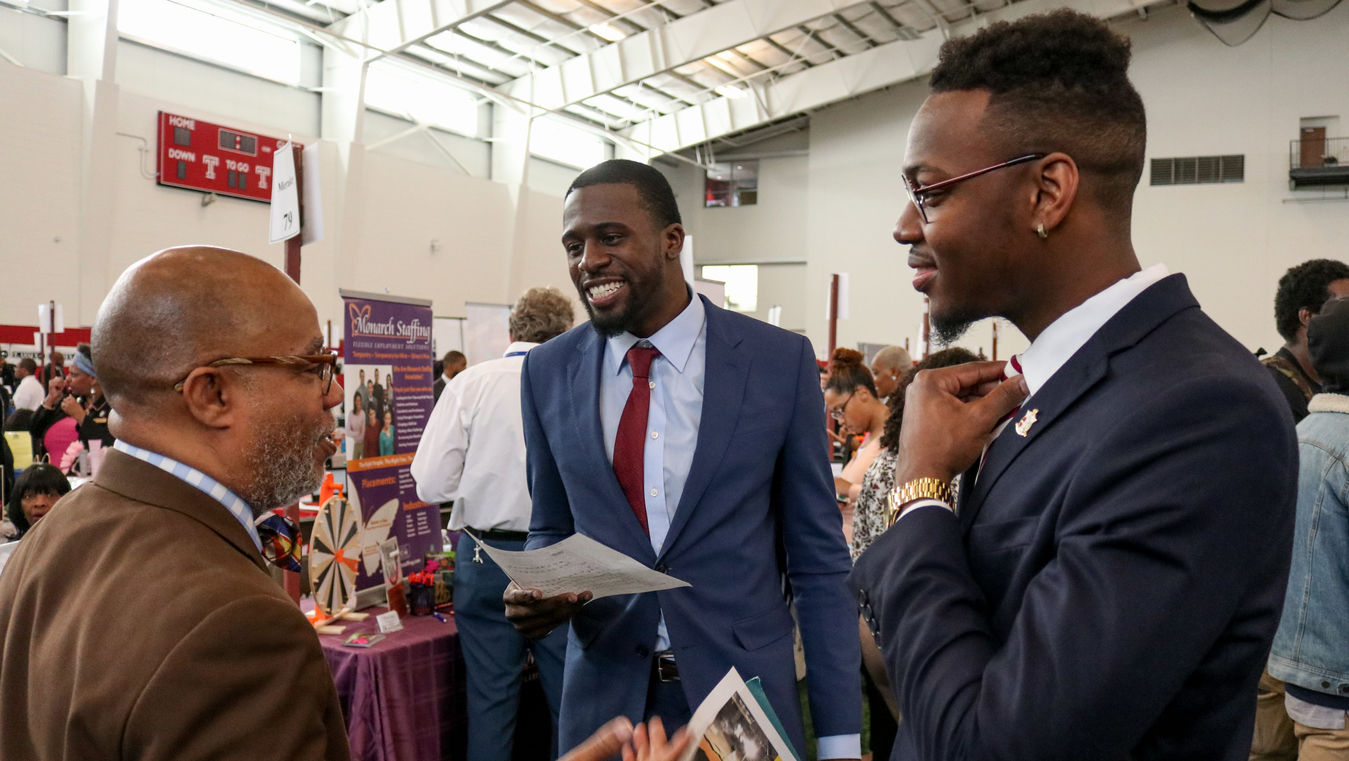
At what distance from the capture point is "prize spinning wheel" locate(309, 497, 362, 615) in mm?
3305

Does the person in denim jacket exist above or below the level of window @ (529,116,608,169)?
below

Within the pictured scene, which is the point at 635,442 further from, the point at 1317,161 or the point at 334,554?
the point at 1317,161

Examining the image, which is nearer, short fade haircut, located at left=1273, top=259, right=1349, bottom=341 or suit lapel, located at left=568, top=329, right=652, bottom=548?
suit lapel, located at left=568, top=329, right=652, bottom=548

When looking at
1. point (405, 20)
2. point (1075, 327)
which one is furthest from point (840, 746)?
point (405, 20)

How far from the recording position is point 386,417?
12.2 ft

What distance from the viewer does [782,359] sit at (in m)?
1.92

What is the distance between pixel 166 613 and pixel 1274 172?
64.0 ft

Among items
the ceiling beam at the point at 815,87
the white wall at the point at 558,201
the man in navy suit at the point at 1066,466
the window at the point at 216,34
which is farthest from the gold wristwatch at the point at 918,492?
the ceiling beam at the point at 815,87

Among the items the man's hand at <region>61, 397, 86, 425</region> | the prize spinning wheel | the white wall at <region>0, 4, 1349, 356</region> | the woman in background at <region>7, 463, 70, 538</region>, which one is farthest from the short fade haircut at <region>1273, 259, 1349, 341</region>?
the white wall at <region>0, 4, 1349, 356</region>

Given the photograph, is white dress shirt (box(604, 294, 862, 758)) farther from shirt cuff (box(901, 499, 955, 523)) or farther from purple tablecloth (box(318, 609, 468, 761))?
purple tablecloth (box(318, 609, 468, 761))

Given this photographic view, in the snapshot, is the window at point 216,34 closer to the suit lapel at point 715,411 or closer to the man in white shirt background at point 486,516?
the man in white shirt background at point 486,516

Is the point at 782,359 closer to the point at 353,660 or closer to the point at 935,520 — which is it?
the point at 935,520

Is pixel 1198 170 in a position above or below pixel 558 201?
above

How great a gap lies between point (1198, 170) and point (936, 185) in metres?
18.9
